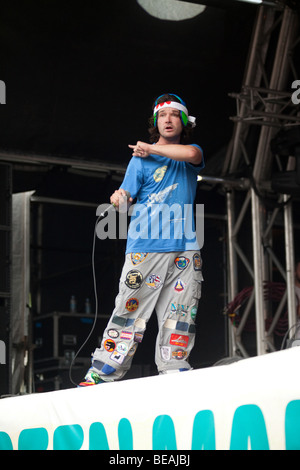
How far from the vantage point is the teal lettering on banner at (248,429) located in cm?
184

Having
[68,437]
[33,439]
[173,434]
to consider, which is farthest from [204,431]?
[33,439]

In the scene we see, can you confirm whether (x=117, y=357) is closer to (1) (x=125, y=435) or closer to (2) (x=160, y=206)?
(2) (x=160, y=206)

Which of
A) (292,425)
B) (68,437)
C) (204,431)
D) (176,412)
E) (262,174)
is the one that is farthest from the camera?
(262,174)

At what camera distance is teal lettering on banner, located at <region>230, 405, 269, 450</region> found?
184cm

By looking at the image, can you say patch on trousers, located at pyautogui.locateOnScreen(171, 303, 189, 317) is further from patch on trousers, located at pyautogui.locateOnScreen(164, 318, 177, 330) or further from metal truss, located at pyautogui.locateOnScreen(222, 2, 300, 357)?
metal truss, located at pyautogui.locateOnScreen(222, 2, 300, 357)

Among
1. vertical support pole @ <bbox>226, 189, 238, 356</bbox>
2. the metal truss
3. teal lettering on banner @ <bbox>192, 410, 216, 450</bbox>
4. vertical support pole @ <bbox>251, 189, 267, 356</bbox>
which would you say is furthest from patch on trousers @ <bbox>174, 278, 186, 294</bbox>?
vertical support pole @ <bbox>226, 189, 238, 356</bbox>

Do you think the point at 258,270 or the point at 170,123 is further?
the point at 258,270

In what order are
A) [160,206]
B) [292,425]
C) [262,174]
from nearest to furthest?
[292,425]
[160,206]
[262,174]

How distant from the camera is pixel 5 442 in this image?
2668 millimetres

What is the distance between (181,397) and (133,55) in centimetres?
409

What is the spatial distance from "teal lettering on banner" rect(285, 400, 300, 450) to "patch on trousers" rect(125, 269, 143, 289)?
1.27m

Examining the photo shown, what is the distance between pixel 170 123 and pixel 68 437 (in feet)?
4.50

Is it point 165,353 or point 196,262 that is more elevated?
point 196,262
